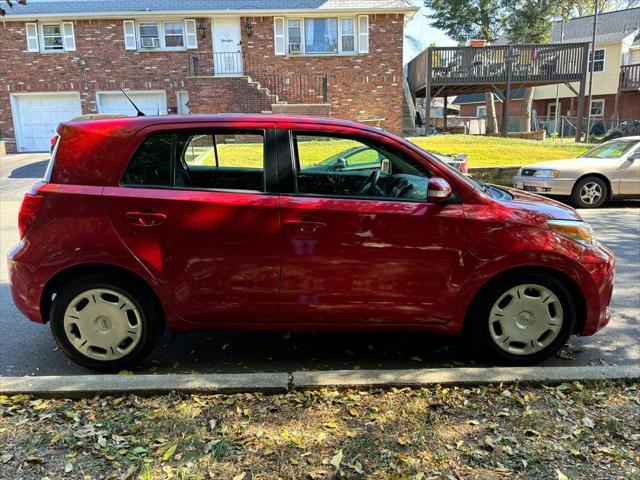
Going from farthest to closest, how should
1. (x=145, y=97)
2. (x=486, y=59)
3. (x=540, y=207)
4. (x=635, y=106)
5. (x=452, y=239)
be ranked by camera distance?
(x=635, y=106) → (x=145, y=97) → (x=486, y=59) → (x=540, y=207) → (x=452, y=239)

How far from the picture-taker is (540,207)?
153 inches

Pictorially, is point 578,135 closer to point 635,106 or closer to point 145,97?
point 635,106

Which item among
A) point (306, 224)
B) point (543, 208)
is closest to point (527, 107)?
point (543, 208)

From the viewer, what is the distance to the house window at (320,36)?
22.0m

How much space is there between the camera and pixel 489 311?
3762 mm

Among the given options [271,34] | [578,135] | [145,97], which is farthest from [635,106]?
[145,97]

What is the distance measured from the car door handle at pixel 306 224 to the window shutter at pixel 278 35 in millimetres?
19839

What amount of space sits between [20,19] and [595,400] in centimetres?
2499

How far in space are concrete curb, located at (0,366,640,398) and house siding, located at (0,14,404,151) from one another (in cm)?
1913

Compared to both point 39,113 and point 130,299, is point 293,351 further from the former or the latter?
point 39,113

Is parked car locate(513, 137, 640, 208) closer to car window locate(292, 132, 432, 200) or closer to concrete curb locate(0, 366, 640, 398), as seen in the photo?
car window locate(292, 132, 432, 200)

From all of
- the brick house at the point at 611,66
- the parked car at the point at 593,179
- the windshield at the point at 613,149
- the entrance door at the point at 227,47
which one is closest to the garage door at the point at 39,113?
the entrance door at the point at 227,47

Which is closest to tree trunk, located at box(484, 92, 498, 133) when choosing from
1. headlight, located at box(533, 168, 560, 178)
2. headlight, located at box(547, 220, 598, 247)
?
headlight, located at box(533, 168, 560, 178)

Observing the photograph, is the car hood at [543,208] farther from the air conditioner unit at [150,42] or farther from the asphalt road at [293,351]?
the air conditioner unit at [150,42]
